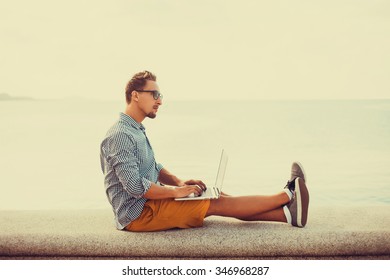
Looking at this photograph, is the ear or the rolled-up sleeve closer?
the rolled-up sleeve

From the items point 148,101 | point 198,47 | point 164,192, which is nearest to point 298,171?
point 164,192

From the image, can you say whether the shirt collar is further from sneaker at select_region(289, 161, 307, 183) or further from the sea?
the sea

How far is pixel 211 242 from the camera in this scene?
2.57m

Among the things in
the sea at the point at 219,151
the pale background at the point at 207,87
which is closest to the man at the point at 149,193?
the sea at the point at 219,151

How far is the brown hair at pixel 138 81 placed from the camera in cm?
273

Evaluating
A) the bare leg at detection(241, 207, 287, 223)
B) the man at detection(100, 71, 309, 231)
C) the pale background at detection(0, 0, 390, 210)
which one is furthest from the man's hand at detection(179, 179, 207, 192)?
the pale background at detection(0, 0, 390, 210)

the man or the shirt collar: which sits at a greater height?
the shirt collar

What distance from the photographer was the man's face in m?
2.73

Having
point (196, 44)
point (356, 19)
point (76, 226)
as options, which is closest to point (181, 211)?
point (76, 226)

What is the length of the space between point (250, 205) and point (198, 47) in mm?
20401

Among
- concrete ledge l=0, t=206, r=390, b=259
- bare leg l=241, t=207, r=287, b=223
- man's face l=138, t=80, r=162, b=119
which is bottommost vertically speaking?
concrete ledge l=0, t=206, r=390, b=259

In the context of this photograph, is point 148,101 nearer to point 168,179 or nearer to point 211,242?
point 168,179

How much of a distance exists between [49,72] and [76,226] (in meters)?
21.4

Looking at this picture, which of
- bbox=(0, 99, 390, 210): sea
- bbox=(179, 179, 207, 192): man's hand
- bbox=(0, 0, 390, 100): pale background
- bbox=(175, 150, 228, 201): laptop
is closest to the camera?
bbox=(175, 150, 228, 201): laptop
